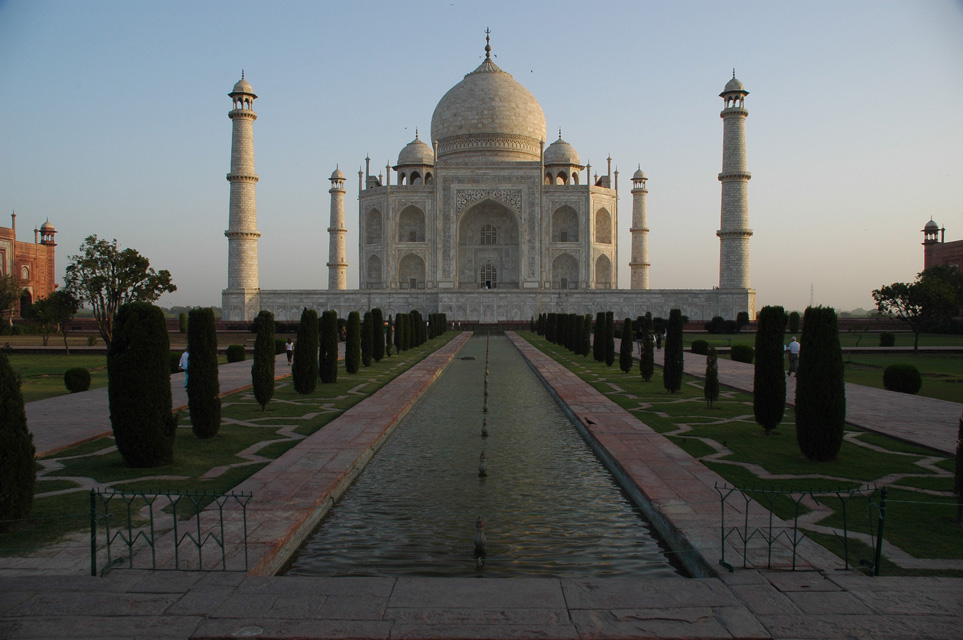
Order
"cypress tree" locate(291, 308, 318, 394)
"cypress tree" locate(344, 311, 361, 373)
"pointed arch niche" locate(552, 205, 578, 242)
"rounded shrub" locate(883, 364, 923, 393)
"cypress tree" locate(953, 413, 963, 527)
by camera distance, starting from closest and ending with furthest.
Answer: "cypress tree" locate(953, 413, 963, 527) < "cypress tree" locate(291, 308, 318, 394) < "rounded shrub" locate(883, 364, 923, 393) < "cypress tree" locate(344, 311, 361, 373) < "pointed arch niche" locate(552, 205, 578, 242)

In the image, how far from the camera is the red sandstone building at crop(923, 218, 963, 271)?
36228mm

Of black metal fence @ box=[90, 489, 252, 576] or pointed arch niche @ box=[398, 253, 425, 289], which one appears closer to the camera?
black metal fence @ box=[90, 489, 252, 576]

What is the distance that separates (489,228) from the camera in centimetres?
4028

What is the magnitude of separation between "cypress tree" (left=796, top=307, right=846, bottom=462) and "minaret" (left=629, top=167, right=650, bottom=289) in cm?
3346

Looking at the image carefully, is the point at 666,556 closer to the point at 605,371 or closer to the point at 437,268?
the point at 605,371

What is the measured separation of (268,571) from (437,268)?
34081 millimetres

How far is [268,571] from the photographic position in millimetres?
3568

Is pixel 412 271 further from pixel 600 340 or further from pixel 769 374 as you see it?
pixel 769 374

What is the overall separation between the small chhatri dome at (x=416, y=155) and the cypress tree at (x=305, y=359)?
3205cm

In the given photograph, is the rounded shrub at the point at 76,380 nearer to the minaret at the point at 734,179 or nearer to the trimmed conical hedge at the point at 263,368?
the trimmed conical hedge at the point at 263,368

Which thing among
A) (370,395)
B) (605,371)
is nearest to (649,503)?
(370,395)

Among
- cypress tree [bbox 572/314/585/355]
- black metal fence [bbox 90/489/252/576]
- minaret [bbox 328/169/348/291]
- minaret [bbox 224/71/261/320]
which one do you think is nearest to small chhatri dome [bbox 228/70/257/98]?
minaret [bbox 224/71/261/320]

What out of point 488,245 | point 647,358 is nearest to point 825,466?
point 647,358

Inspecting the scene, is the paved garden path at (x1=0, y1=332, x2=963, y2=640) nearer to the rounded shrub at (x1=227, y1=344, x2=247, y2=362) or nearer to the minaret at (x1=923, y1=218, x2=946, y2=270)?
the rounded shrub at (x1=227, y1=344, x2=247, y2=362)
